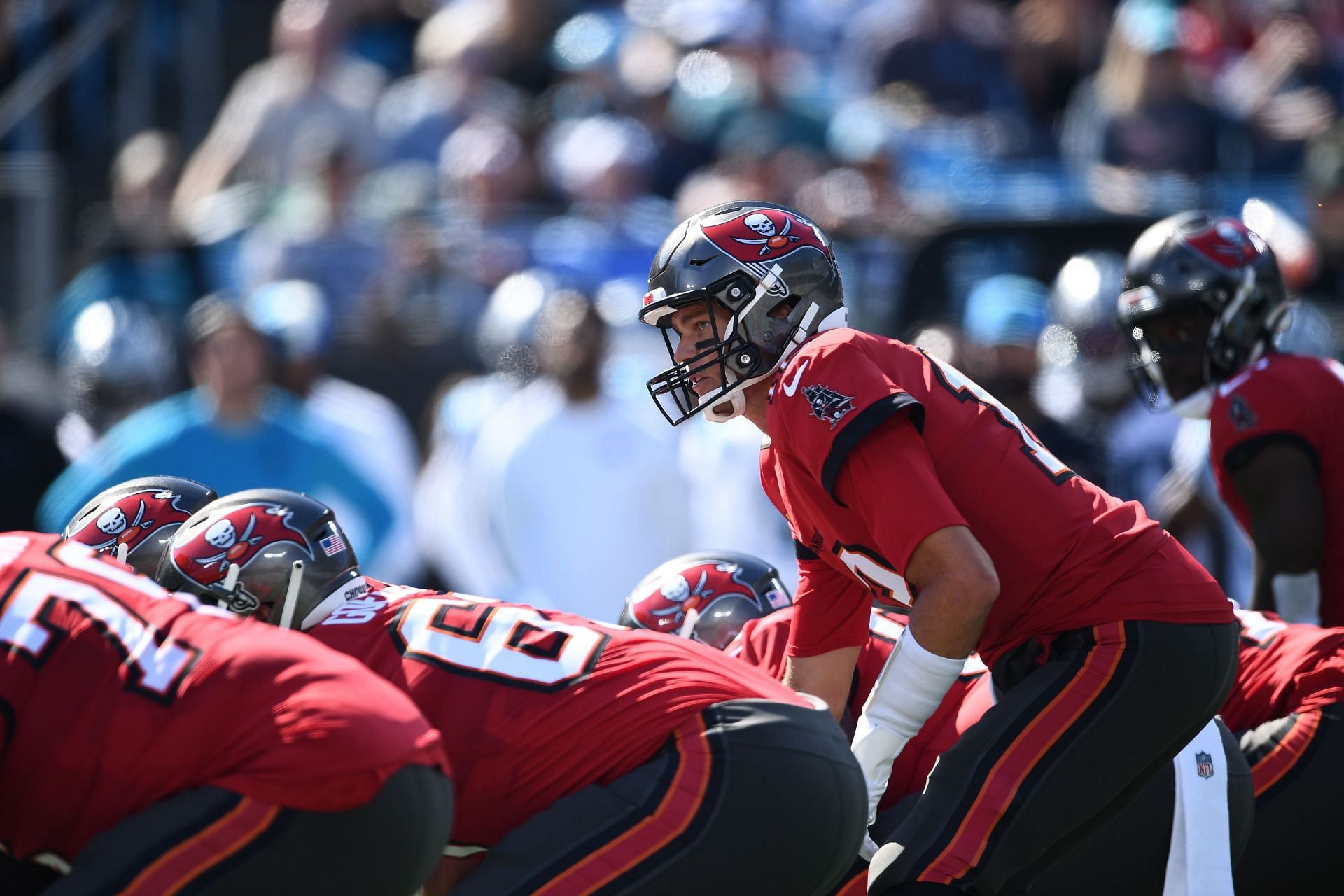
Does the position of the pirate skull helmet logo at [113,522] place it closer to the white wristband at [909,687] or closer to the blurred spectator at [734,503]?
the white wristband at [909,687]

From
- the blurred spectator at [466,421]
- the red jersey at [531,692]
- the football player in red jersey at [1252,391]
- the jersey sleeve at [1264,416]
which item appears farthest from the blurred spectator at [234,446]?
the red jersey at [531,692]

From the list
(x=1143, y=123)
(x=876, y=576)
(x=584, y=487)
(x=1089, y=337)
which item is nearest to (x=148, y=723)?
(x=876, y=576)

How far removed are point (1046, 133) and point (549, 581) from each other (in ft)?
15.7

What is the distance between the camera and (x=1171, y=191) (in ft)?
31.4

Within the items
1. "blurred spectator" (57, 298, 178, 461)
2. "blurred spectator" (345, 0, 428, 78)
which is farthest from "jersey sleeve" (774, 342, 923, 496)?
"blurred spectator" (345, 0, 428, 78)

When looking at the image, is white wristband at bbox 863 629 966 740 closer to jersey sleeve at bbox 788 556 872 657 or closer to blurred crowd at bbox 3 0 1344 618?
jersey sleeve at bbox 788 556 872 657

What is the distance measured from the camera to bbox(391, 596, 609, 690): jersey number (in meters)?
3.80

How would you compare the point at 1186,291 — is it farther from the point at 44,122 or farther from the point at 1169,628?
the point at 44,122

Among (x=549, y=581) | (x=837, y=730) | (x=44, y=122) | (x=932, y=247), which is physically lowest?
(x=549, y=581)

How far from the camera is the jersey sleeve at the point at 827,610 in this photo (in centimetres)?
447

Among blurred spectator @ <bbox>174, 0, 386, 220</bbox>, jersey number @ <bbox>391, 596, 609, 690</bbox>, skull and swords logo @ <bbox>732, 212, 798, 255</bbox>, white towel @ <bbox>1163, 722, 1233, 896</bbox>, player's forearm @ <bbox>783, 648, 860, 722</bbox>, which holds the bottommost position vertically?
white towel @ <bbox>1163, 722, 1233, 896</bbox>

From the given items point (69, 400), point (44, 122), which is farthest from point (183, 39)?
point (69, 400)

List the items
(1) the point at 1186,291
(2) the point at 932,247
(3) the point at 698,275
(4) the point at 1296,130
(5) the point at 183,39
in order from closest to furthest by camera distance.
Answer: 1. (3) the point at 698,275
2. (1) the point at 1186,291
3. (2) the point at 932,247
4. (4) the point at 1296,130
5. (5) the point at 183,39

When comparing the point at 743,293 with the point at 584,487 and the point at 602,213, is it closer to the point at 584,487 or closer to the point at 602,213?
the point at 584,487
